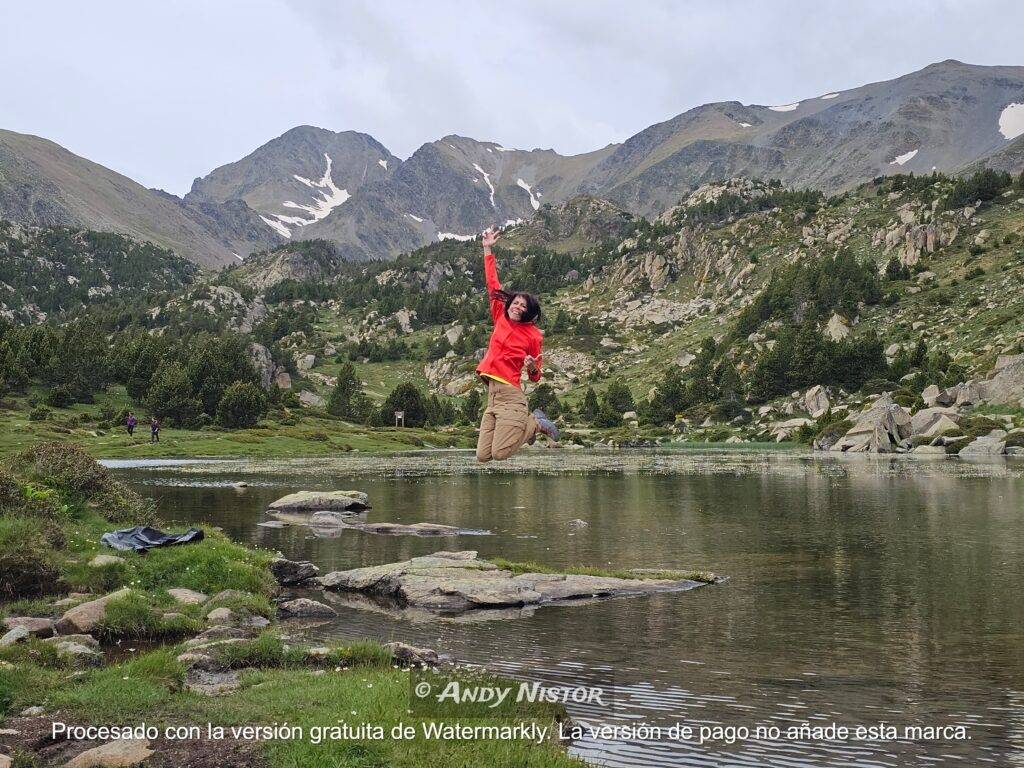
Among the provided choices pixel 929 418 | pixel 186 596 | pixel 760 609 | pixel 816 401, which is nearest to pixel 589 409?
pixel 816 401

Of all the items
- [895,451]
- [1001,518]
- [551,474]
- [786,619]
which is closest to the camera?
[786,619]

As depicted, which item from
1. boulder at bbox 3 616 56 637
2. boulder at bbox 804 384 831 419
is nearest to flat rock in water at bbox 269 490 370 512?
boulder at bbox 3 616 56 637

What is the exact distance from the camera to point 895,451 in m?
101

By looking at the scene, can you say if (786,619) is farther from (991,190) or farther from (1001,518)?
(991,190)

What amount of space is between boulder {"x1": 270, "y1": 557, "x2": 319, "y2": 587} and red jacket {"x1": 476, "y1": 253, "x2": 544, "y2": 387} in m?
15.0

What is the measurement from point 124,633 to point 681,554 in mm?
21367

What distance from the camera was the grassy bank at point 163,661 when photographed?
10.3m

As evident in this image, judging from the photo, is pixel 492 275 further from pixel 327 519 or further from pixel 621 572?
pixel 327 519

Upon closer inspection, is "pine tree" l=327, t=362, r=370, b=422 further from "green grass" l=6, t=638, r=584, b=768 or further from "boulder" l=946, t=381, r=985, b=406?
"green grass" l=6, t=638, r=584, b=768

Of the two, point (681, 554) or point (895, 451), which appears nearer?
point (681, 554)

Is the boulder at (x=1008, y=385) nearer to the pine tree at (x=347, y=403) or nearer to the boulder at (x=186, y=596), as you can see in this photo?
the boulder at (x=186, y=596)

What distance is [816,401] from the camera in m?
144

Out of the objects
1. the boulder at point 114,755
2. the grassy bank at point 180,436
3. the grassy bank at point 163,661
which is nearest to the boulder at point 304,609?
the grassy bank at point 163,661

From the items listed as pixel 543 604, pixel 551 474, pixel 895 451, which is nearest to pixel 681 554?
pixel 543 604
